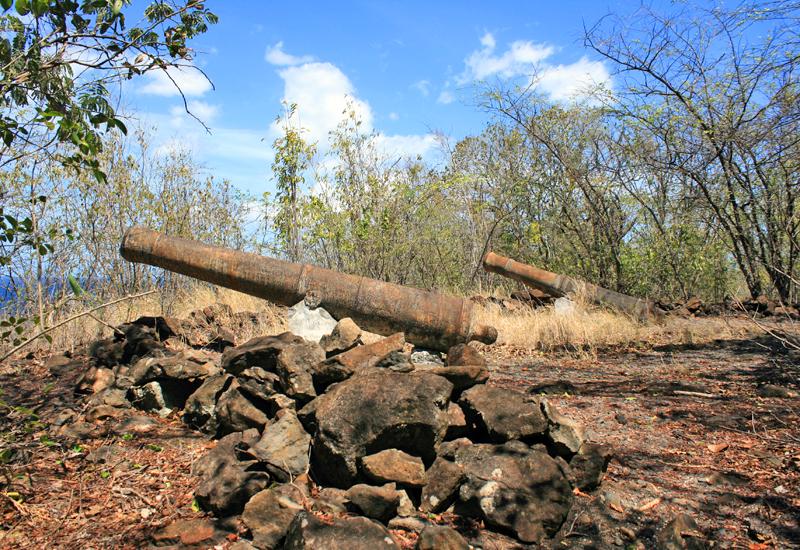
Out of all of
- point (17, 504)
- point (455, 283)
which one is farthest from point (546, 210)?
point (17, 504)

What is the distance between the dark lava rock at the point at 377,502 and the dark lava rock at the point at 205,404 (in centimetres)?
191

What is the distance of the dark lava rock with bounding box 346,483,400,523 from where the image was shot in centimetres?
367

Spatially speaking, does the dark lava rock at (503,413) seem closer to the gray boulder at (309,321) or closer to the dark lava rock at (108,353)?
the gray boulder at (309,321)

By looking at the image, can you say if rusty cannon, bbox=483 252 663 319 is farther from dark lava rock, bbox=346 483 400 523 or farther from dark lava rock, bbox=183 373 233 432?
dark lava rock, bbox=346 483 400 523

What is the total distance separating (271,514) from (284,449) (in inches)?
27.3

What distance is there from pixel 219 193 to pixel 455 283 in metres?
7.44

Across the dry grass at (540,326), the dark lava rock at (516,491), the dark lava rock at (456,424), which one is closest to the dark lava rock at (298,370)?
the dark lava rock at (456,424)

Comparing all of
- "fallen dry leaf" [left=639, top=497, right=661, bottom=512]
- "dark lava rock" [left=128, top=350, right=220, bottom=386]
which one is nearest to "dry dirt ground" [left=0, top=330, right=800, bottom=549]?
"fallen dry leaf" [left=639, top=497, right=661, bottom=512]

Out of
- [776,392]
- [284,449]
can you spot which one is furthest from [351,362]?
[776,392]

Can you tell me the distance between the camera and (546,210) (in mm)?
16266

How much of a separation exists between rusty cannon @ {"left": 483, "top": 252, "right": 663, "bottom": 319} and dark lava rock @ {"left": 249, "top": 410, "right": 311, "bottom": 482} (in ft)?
30.4

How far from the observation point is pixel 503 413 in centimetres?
436

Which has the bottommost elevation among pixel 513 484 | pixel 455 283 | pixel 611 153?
pixel 513 484

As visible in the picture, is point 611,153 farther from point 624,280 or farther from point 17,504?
point 17,504
